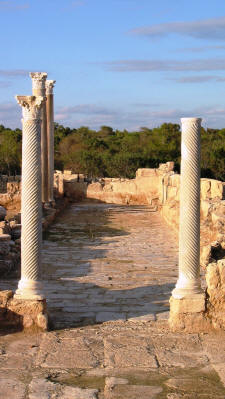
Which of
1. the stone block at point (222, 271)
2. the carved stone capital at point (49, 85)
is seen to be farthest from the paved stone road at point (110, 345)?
the carved stone capital at point (49, 85)

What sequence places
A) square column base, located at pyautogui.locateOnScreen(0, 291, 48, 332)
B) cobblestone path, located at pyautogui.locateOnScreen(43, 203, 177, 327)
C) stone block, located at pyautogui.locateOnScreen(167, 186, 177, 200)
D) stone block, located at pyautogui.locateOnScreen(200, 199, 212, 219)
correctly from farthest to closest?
stone block, located at pyautogui.locateOnScreen(167, 186, 177, 200)
stone block, located at pyautogui.locateOnScreen(200, 199, 212, 219)
cobblestone path, located at pyautogui.locateOnScreen(43, 203, 177, 327)
square column base, located at pyautogui.locateOnScreen(0, 291, 48, 332)

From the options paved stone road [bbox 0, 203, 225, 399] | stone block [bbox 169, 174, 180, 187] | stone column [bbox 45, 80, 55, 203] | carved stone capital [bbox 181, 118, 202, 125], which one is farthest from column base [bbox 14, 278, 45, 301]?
stone column [bbox 45, 80, 55, 203]

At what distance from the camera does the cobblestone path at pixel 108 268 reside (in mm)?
9359

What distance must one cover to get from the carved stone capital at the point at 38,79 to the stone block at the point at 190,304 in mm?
10556

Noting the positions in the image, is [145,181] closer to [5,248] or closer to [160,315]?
[5,248]

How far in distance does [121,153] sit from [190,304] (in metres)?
36.3

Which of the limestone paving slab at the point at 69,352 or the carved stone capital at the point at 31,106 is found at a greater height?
the carved stone capital at the point at 31,106

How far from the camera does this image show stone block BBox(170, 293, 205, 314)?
8287 millimetres

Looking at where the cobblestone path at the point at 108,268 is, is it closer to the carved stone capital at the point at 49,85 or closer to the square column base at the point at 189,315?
the square column base at the point at 189,315

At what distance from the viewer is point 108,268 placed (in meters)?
12.7

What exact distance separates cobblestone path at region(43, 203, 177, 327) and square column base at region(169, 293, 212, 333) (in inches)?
26.3

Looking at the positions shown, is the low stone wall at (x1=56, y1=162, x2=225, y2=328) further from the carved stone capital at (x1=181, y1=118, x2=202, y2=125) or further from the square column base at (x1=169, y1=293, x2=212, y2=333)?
the carved stone capital at (x1=181, y1=118, x2=202, y2=125)

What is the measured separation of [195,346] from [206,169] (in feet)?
127

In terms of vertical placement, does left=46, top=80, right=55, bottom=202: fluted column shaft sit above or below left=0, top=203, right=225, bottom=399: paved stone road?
above
